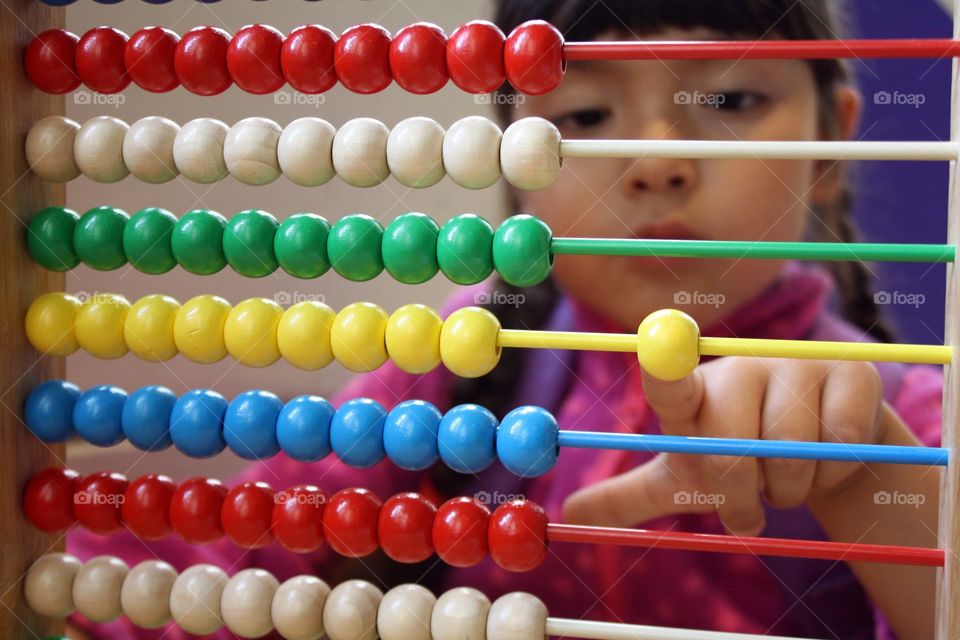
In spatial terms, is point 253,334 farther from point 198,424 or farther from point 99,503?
point 99,503

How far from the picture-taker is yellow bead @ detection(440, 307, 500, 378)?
2.36 ft

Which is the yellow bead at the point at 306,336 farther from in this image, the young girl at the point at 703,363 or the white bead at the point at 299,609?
the young girl at the point at 703,363

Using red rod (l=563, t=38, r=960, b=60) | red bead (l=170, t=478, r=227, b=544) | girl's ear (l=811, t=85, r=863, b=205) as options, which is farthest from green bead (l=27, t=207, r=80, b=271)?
girl's ear (l=811, t=85, r=863, b=205)

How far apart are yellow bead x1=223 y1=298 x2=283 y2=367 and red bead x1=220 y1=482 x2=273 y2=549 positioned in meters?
0.11

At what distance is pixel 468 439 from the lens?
729 mm

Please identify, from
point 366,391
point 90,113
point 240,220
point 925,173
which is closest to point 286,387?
point 366,391

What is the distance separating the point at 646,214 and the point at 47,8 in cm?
72

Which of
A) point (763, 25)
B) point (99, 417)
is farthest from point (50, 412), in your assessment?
point (763, 25)

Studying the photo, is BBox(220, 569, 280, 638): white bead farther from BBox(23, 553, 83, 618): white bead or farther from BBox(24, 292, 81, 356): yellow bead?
BBox(24, 292, 81, 356): yellow bead

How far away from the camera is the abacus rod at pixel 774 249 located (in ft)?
2.27

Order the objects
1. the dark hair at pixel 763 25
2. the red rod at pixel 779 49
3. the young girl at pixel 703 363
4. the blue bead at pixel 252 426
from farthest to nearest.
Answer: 1. the dark hair at pixel 763 25
2. the young girl at pixel 703 363
3. the blue bead at pixel 252 426
4. the red rod at pixel 779 49

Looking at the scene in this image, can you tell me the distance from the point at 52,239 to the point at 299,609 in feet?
1.23

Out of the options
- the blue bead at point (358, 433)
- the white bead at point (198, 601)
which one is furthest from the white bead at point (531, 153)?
the white bead at point (198, 601)

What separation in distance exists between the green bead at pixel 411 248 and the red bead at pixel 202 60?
0.20 meters
